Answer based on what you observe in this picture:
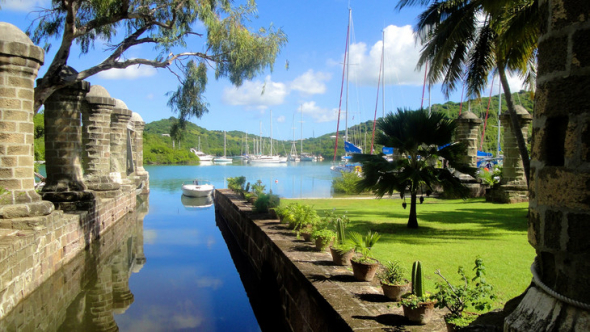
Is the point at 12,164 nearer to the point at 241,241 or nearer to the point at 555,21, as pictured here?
the point at 241,241

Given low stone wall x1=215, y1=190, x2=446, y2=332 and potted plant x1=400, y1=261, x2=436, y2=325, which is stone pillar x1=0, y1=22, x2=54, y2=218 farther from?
potted plant x1=400, y1=261, x2=436, y2=325

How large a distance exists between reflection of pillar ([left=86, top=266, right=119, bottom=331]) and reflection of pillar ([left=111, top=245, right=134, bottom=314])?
0.33 ft

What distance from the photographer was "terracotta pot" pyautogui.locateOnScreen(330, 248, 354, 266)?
6328 millimetres

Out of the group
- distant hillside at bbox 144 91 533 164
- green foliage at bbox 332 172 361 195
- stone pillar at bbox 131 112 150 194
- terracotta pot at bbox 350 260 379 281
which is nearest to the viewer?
terracotta pot at bbox 350 260 379 281

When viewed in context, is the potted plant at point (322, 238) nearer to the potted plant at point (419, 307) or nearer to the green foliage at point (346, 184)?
the potted plant at point (419, 307)

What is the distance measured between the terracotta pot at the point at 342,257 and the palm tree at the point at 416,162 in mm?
3962

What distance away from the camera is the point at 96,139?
16.0 meters

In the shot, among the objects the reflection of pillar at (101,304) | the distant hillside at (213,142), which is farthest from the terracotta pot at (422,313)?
the distant hillside at (213,142)

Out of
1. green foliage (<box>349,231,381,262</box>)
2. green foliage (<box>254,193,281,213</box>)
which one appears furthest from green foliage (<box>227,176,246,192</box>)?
green foliage (<box>349,231,381,262</box>)

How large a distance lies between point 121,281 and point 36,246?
8.01 feet

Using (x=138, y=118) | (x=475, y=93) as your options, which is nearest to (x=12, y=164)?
(x=475, y=93)

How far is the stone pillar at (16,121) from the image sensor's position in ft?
26.9

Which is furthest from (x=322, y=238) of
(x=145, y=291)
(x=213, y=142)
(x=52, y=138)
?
(x=213, y=142)

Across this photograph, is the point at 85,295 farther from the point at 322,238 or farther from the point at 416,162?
the point at 416,162
